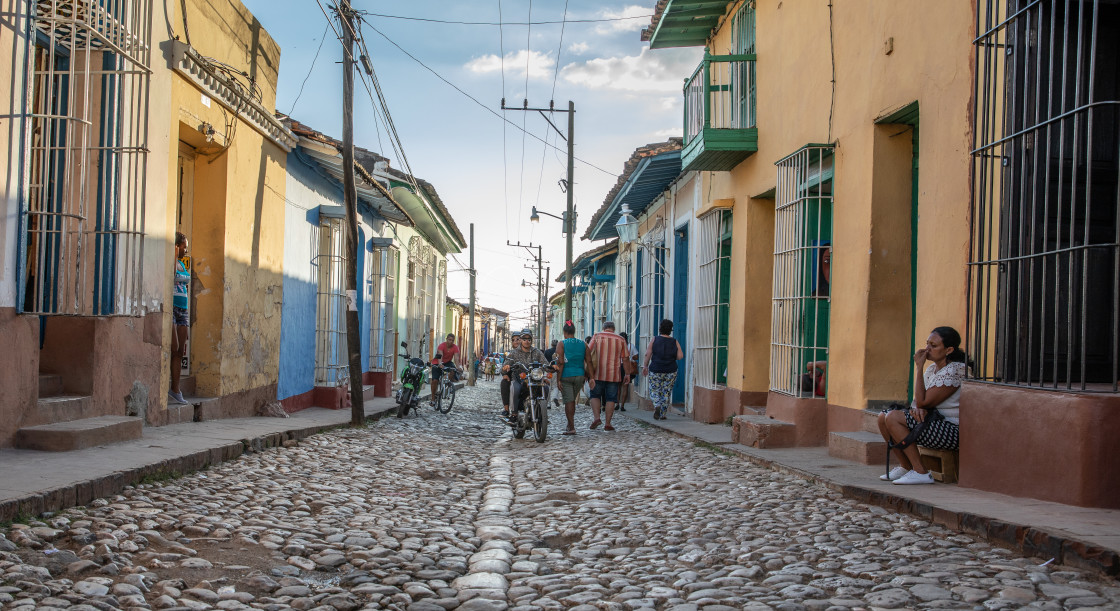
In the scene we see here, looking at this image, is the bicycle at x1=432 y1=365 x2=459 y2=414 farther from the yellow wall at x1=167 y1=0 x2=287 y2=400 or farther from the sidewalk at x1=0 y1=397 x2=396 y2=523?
the sidewalk at x1=0 y1=397 x2=396 y2=523

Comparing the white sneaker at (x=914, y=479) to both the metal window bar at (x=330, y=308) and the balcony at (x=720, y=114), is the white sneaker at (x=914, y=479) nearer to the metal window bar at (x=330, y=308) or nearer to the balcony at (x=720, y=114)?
the balcony at (x=720, y=114)

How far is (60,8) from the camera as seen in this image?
6.55 m

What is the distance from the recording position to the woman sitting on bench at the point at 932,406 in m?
5.70

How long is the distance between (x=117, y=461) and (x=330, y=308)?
27.5 ft

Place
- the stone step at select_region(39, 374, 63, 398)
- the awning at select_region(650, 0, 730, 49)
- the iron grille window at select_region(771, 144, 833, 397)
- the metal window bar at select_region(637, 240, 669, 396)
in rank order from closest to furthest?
the stone step at select_region(39, 374, 63, 398)
the iron grille window at select_region(771, 144, 833, 397)
the awning at select_region(650, 0, 730, 49)
the metal window bar at select_region(637, 240, 669, 396)

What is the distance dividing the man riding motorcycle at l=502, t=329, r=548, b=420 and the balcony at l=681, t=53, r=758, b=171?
312 centimetres

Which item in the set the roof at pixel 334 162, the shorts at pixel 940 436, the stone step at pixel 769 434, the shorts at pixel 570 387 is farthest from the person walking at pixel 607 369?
the shorts at pixel 940 436

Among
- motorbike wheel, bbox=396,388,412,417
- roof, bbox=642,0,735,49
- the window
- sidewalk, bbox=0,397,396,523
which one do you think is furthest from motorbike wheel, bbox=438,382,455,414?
roof, bbox=642,0,735,49

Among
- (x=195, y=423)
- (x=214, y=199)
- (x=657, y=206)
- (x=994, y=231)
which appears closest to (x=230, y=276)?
(x=214, y=199)

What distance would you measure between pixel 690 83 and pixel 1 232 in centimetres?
848

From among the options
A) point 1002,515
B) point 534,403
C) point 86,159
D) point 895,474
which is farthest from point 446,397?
point 1002,515

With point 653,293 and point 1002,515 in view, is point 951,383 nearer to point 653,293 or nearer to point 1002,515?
point 1002,515

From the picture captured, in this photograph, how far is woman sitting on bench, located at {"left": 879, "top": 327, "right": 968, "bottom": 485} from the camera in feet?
18.7

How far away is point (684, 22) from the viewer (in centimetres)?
1295
